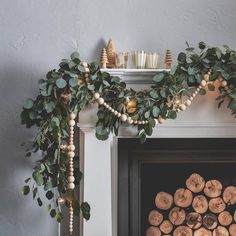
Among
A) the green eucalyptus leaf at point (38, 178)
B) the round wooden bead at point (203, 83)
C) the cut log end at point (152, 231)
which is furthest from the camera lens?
the cut log end at point (152, 231)

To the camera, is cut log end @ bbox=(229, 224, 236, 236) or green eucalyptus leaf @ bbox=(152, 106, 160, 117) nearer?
green eucalyptus leaf @ bbox=(152, 106, 160, 117)

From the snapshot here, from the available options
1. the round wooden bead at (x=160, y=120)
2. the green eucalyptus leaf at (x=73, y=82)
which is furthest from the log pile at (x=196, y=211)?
the green eucalyptus leaf at (x=73, y=82)

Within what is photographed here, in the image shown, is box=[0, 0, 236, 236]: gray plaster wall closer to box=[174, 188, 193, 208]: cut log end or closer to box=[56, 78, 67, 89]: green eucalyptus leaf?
box=[56, 78, 67, 89]: green eucalyptus leaf

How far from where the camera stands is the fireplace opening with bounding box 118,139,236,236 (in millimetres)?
2160

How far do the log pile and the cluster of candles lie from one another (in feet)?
1.71

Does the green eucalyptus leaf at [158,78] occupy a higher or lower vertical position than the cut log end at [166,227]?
higher

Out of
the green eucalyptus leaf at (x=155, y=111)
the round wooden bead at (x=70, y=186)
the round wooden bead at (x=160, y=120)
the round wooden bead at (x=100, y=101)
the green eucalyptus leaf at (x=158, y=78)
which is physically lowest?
the round wooden bead at (x=70, y=186)

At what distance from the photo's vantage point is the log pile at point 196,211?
7.20 ft

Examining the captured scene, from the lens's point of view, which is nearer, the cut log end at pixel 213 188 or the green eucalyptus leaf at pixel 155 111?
the green eucalyptus leaf at pixel 155 111

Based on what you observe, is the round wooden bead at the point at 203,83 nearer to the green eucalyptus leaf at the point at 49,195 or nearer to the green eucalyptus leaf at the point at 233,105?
the green eucalyptus leaf at the point at 233,105

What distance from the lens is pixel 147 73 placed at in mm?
2105

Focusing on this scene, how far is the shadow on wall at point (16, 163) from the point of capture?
2.24 meters

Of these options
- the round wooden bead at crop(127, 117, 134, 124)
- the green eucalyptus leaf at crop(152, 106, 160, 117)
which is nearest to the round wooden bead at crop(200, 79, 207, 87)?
the green eucalyptus leaf at crop(152, 106, 160, 117)

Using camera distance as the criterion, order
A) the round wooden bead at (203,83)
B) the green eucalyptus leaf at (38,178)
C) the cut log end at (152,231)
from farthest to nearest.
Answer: the cut log end at (152,231)
the round wooden bead at (203,83)
the green eucalyptus leaf at (38,178)
